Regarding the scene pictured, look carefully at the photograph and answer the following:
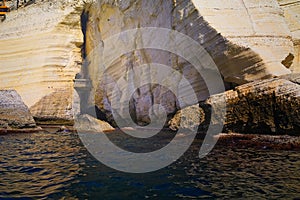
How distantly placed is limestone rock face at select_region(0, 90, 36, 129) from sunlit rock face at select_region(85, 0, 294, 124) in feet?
16.5

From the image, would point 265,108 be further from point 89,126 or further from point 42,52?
point 42,52

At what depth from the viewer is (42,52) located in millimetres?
16703

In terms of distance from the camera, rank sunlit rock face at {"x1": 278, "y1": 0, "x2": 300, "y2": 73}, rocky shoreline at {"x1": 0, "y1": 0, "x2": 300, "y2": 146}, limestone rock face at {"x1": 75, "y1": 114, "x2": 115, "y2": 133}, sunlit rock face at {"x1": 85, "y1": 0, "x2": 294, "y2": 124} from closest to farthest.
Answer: rocky shoreline at {"x1": 0, "y1": 0, "x2": 300, "y2": 146}
sunlit rock face at {"x1": 85, "y1": 0, "x2": 294, "y2": 124}
sunlit rock face at {"x1": 278, "y1": 0, "x2": 300, "y2": 73}
limestone rock face at {"x1": 75, "y1": 114, "x2": 115, "y2": 133}

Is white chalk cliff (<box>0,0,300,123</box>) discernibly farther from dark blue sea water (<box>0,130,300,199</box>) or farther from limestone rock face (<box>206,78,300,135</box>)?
dark blue sea water (<box>0,130,300,199</box>)

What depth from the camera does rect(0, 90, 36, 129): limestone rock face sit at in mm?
11055

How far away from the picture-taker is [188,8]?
32.5 ft

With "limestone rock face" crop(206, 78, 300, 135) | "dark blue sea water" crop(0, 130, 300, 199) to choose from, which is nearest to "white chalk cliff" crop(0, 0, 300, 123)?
"limestone rock face" crop(206, 78, 300, 135)

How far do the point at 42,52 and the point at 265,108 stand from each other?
541 inches

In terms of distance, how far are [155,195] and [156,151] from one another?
3.03 metres

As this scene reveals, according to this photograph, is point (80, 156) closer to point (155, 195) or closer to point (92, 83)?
point (155, 195)

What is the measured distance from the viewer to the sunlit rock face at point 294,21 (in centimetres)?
1085

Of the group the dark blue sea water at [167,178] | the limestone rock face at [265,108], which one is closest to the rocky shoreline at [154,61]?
the limestone rock face at [265,108]

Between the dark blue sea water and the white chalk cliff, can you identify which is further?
the white chalk cliff

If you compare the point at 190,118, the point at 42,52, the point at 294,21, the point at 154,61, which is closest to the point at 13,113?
the point at 42,52
